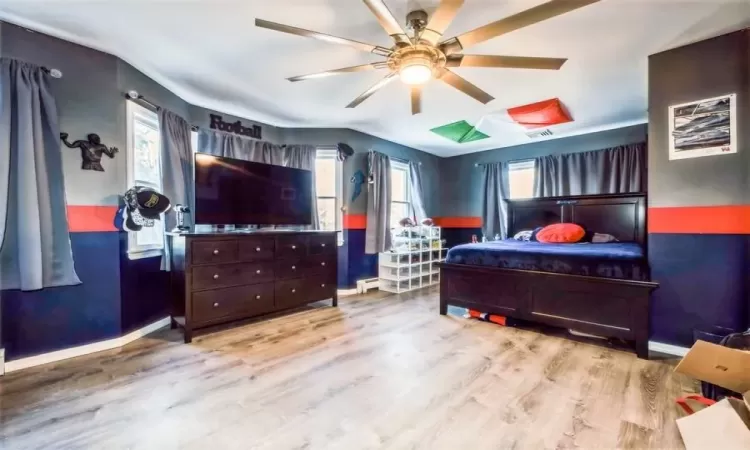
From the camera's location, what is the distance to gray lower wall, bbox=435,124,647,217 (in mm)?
4496

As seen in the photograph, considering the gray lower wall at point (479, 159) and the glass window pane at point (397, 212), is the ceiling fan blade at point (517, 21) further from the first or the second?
the gray lower wall at point (479, 159)

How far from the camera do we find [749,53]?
7.34 feet

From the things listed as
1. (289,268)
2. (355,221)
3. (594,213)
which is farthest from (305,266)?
(594,213)

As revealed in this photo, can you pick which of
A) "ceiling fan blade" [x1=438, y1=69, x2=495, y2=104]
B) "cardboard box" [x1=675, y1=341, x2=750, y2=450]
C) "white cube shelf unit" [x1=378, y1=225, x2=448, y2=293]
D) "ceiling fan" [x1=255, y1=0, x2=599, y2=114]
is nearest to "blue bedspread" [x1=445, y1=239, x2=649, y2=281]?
"cardboard box" [x1=675, y1=341, x2=750, y2=450]

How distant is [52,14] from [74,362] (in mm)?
2391

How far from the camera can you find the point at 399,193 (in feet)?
18.4

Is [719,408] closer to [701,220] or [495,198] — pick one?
[701,220]

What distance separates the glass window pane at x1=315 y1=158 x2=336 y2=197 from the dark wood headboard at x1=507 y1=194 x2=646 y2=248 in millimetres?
2644

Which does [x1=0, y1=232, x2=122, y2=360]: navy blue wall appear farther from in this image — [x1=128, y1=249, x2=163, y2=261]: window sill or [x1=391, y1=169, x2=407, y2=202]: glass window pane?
[x1=391, y1=169, x2=407, y2=202]: glass window pane

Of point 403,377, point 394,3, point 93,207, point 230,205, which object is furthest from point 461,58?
point 93,207

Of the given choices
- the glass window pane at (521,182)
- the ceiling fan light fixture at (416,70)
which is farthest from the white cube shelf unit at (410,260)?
the ceiling fan light fixture at (416,70)

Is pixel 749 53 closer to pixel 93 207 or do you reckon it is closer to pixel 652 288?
pixel 652 288

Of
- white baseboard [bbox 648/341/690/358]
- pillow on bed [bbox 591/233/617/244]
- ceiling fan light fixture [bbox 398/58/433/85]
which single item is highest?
ceiling fan light fixture [bbox 398/58/433/85]

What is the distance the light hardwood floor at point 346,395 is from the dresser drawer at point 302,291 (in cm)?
53
